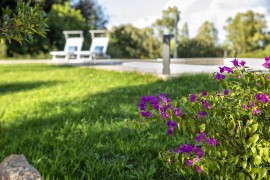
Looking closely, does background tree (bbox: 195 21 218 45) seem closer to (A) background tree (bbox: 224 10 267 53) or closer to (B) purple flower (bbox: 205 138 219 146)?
(A) background tree (bbox: 224 10 267 53)

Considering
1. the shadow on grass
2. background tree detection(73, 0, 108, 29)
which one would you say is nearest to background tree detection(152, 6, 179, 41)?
background tree detection(73, 0, 108, 29)

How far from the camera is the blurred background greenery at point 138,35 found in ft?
85.8

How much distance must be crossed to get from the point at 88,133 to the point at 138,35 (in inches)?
1322

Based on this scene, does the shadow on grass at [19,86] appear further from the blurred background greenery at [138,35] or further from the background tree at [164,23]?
the background tree at [164,23]

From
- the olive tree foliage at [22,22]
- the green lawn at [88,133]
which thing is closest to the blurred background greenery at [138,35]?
the green lawn at [88,133]

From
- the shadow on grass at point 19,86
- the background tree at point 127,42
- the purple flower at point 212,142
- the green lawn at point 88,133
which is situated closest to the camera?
the purple flower at point 212,142

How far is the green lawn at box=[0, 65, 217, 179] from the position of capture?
3275 mm

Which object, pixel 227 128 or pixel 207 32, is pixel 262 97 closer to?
pixel 227 128

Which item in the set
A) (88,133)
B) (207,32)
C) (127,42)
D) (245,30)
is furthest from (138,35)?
(88,133)

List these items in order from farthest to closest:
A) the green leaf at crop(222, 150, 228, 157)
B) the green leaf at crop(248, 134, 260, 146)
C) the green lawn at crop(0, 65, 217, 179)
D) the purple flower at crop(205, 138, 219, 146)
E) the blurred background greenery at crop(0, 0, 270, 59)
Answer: the blurred background greenery at crop(0, 0, 270, 59) → the green lawn at crop(0, 65, 217, 179) → the purple flower at crop(205, 138, 219, 146) → the green leaf at crop(222, 150, 228, 157) → the green leaf at crop(248, 134, 260, 146)

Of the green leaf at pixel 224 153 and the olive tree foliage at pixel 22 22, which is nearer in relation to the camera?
the green leaf at pixel 224 153

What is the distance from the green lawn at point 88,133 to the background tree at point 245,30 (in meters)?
35.1

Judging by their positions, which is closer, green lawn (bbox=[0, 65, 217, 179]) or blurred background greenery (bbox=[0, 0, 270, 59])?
green lawn (bbox=[0, 65, 217, 179])

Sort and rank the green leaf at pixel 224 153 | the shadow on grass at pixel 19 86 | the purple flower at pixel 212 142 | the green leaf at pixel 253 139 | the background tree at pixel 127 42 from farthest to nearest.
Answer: the background tree at pixel 127 42, the shadow on grass at pixel 19 86, the purple flower at pixel 212 142, the green leaf at pixel 224 153, the green leaf at pixel 253 139
